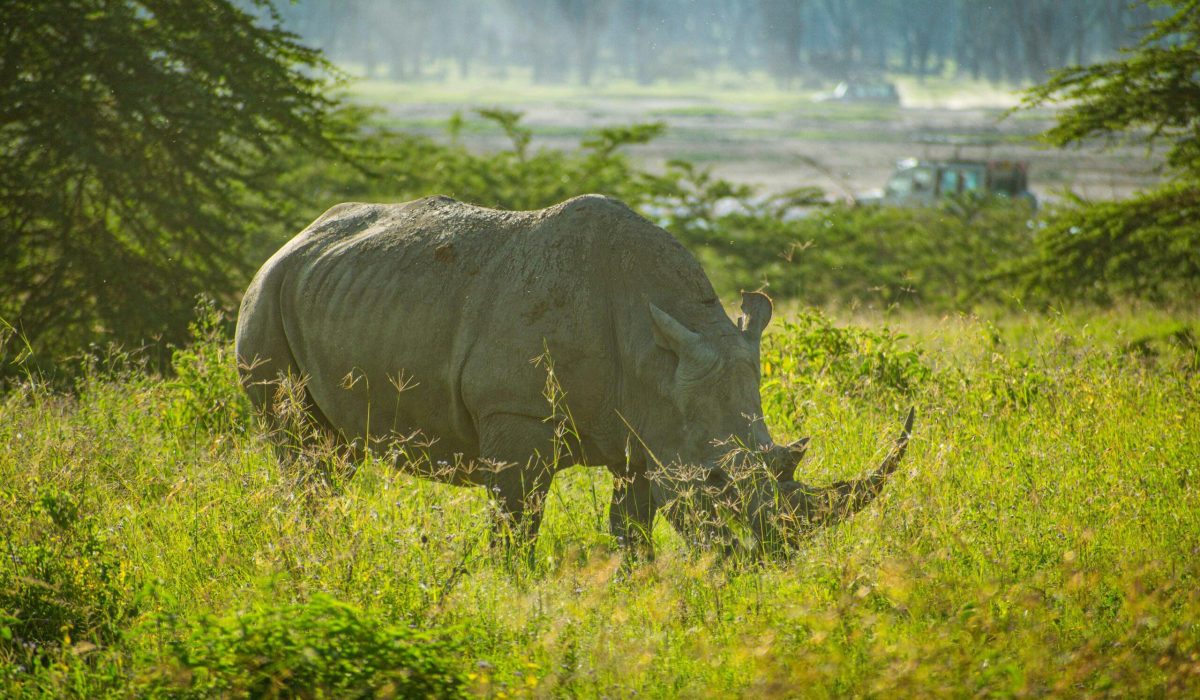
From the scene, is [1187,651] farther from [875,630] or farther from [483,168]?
[483,168]

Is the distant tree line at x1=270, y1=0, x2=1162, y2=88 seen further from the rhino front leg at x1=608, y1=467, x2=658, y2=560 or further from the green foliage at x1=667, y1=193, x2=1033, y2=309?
the rhino front leg at x1=608, y1=467, x2=658, y2=560

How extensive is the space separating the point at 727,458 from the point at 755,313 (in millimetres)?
933

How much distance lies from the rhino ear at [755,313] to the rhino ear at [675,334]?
37cm

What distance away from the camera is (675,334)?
543 centimetres

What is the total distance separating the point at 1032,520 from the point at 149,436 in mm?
5173

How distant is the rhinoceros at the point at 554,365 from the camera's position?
17.7 feet

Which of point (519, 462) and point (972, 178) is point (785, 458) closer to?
point (519, 462)

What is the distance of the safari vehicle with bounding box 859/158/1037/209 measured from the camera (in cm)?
2833

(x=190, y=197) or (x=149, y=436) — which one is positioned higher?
(x=190, y=197)

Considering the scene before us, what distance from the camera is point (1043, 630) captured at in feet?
15.4

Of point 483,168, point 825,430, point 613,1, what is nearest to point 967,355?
point 825,430

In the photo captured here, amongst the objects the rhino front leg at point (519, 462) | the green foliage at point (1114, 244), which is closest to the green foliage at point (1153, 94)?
the green foliage at point (1114, 244)

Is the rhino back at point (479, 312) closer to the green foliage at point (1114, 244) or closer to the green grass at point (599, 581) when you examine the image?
the green grass at point (599, 581)

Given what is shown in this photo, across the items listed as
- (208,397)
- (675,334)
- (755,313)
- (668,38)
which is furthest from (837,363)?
(668,38)
